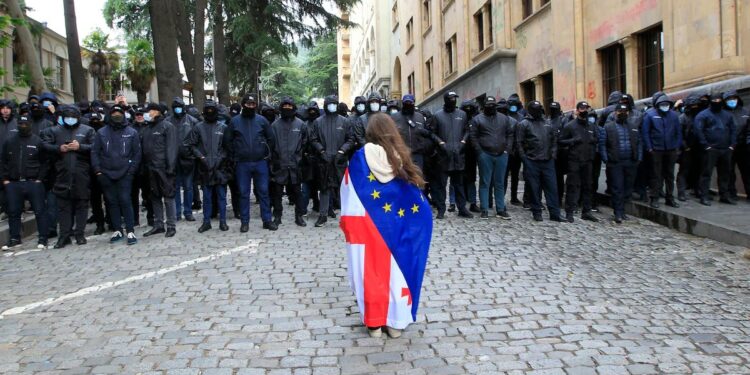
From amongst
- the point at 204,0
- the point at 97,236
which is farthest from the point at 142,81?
the point at 97,236

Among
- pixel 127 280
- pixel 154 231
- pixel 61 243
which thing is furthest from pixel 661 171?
pixel 61 243

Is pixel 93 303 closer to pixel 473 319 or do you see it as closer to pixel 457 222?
pixel 473 319

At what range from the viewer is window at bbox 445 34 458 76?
3084 cm

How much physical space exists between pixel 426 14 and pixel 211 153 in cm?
2883

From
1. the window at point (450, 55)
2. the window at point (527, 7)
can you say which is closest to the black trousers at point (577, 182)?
the window at point (527, 7)

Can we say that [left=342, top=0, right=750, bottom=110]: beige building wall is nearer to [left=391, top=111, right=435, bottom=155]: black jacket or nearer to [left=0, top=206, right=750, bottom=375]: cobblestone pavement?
[left=0, top=206, right=750, bottom=375]: cobblestone pavement

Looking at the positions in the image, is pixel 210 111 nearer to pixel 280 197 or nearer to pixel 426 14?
pixel 280 197

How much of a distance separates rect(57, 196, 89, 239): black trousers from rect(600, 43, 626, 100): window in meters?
13.0

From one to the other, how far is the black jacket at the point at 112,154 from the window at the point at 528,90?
52.5ft

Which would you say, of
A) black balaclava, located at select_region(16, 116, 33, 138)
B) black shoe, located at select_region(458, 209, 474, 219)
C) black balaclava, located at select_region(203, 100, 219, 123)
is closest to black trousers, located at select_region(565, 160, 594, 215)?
black shoe, located at select_region(458, 209, 474, 219)

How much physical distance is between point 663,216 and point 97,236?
29.4 feet

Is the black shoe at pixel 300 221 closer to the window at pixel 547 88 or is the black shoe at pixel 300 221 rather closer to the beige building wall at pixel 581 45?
the beige building wall at pixel 581 45

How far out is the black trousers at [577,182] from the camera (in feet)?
33.2

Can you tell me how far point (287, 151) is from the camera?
9.87m
